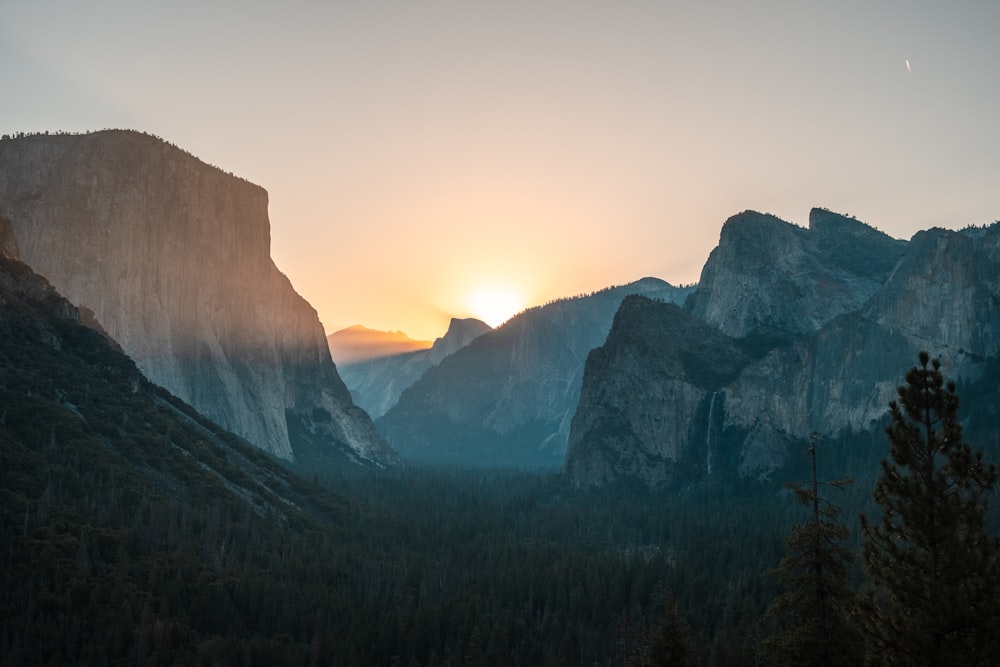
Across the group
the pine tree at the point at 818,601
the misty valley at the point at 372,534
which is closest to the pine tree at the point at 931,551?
the misty valley at the point at 372,534

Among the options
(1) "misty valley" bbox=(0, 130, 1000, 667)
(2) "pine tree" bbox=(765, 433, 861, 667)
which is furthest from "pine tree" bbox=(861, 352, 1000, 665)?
(2) "pine tree" bbox=(765, 433, 861, 667)

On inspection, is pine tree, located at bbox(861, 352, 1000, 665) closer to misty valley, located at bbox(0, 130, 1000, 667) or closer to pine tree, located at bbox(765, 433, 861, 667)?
misty valley, located at bbox(0, 130, 1000, 667)

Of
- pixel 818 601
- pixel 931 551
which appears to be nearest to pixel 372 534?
pixel 818 601

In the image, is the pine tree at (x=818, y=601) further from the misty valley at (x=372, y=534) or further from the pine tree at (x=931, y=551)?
the pine tree at (x=931, y=551)

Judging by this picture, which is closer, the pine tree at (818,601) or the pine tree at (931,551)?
the pine tree at (931,551)

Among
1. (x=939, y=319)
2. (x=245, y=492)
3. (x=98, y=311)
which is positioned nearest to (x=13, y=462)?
(x=245, y=492)

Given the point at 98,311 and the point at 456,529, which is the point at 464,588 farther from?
the point at 98,311
